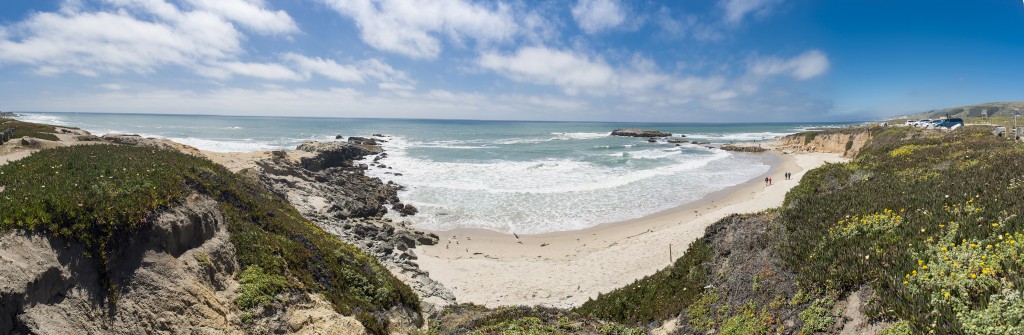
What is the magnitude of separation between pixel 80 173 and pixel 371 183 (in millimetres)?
27427

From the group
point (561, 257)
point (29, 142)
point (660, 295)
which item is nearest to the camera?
point (660, 295)

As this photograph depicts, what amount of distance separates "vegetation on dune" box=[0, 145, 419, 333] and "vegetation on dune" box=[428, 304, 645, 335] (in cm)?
171

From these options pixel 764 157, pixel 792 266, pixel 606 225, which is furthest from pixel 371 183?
pixel 764 157

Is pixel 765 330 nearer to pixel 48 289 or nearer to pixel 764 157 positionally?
pixel 48 289

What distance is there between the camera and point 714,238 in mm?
12914

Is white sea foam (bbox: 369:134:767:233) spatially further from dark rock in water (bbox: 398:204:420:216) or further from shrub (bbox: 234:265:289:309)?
shrub (bbox: 234:265:289:309)

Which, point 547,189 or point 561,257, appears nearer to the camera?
point 561,257

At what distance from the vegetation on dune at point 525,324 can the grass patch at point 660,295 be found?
4.23 ft

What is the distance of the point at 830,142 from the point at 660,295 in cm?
6610

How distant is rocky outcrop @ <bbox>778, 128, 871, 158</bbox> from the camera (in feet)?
172

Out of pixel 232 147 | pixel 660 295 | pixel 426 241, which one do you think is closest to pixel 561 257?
pixel 426 241

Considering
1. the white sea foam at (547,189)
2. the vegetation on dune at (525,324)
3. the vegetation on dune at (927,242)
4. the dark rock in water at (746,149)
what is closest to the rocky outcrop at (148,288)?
the vegetation on dune at (525,324)

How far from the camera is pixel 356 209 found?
85.7 feet

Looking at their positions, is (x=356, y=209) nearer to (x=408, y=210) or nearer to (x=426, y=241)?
Result: (x=408, y=210)
